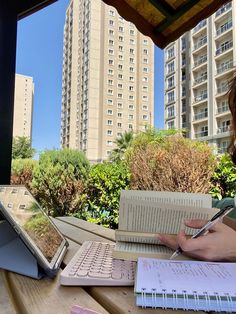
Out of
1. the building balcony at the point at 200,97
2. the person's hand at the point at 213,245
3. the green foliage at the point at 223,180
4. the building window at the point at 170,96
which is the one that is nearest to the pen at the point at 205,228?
the person's hand at the point at 213,245

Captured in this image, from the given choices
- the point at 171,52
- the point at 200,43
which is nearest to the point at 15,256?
the point at 200,43

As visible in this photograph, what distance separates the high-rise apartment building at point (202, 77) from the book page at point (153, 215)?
19.7m

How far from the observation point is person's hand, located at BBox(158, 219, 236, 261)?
0.60 meters

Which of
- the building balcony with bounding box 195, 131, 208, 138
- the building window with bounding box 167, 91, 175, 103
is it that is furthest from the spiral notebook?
the building window with bounding box 167, 91, 175, 103

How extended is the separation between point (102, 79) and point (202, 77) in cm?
1479

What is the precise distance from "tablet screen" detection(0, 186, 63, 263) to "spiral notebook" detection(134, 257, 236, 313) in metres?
0.23

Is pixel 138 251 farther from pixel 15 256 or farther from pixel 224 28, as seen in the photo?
pixel 224 28

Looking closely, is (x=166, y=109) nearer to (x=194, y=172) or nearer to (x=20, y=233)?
(x=194, y=172)

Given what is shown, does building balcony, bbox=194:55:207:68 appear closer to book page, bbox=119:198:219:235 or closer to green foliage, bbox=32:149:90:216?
green foliage, bbox=32:149:90:216

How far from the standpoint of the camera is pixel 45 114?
38312 mm

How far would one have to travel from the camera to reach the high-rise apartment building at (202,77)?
21719 millimetres

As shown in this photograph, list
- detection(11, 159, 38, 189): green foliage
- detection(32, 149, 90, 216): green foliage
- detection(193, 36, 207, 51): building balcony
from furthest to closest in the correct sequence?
detection(193, 36, 207, 51): building balcony → detection(11, 159, 38, 189): green foliage → detection(32, 149, 90, 216): green foliage

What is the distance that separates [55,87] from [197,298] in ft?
138

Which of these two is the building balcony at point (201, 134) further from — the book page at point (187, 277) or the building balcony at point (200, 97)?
the book page at point (187, 277)
